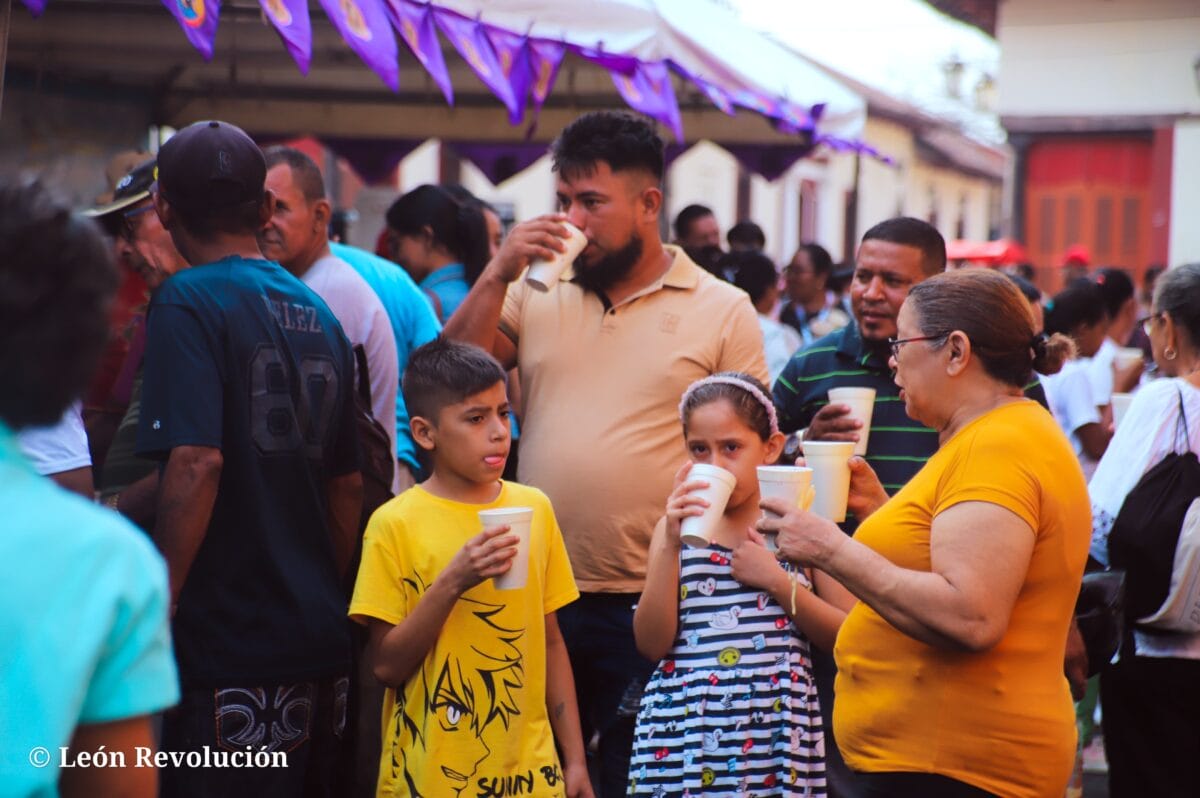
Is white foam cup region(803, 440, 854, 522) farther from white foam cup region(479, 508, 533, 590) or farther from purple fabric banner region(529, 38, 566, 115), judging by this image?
purple fabric banner region(529, 38, 566, 115)

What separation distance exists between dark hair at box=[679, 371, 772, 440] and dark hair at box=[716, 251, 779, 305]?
4.85m

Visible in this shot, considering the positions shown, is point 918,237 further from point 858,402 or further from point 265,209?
point 265,209

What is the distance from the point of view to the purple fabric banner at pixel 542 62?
6.19 m

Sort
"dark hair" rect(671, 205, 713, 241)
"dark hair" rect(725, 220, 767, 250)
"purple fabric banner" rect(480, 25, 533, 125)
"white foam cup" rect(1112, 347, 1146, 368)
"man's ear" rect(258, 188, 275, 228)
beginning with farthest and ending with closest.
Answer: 1. "dark hair" rect(725, 220, 767, 250)
2. "dark hair" rect(671, 205, 713, 241)
3. "white foam cup" rect(1112, 347, 1146, 368)
4. "purple fabric banner" rect(480, 25, 533, 125)
5. "man's ear" rect(258, 188, 275, 228)

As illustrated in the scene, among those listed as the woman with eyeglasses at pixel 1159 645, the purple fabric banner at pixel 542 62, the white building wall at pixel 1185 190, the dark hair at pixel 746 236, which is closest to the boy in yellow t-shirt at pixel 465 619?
the woman with eyeglasses at pixel 1159 645

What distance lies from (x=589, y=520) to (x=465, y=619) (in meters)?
0.80

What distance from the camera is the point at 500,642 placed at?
354cm

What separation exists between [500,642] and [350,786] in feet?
2.52

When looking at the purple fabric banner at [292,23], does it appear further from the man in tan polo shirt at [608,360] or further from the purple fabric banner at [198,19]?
the man in tan polo shirt at [608,360]

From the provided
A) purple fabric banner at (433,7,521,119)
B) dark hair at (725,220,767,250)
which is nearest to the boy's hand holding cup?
purple fabric banner at (433,7,521,119)

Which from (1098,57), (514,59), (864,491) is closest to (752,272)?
(514,59)

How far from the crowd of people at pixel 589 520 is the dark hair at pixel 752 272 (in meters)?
3.95

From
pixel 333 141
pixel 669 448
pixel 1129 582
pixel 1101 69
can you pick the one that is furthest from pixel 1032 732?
pixel 1101 69

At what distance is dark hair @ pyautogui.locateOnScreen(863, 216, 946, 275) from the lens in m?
4.38
